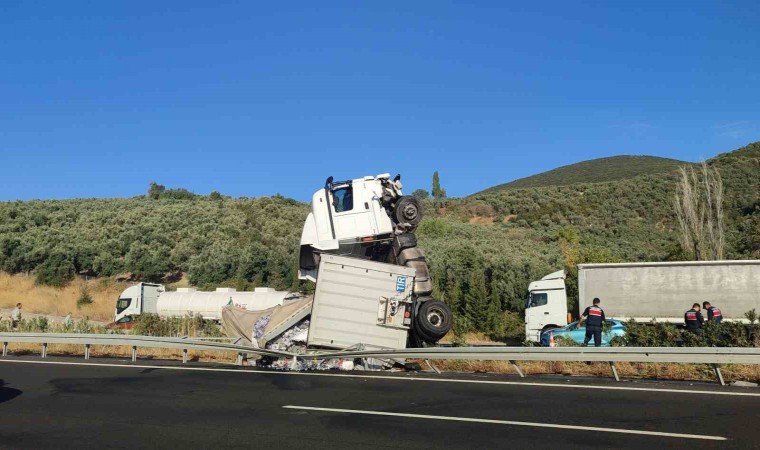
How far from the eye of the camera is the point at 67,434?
803 cm

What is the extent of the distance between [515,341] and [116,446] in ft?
72.2

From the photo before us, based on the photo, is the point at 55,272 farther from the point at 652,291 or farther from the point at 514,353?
the point at 514,353

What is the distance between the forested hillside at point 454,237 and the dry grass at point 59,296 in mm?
1288

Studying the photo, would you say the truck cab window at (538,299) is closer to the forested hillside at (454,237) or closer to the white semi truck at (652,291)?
the white semi truck at (652,291)

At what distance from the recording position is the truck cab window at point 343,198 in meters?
16.8

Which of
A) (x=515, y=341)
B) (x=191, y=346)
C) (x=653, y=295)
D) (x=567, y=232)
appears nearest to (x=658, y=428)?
(x=191, y=346)

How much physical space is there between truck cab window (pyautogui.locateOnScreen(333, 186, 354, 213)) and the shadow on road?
813cm

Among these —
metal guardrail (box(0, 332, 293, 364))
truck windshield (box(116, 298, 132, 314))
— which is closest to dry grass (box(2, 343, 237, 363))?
metal guardrail (box(0, 332, 293, 364))

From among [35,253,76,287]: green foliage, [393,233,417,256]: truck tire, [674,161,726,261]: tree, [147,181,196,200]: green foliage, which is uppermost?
[147,181,196,200]: green foliage

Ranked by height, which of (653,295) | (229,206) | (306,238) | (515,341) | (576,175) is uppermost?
(576,175)

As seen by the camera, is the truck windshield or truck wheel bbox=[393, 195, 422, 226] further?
the truck windshield

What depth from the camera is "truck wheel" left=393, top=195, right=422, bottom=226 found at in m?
16.5

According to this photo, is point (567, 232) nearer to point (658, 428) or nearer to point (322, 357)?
point (322, 357)

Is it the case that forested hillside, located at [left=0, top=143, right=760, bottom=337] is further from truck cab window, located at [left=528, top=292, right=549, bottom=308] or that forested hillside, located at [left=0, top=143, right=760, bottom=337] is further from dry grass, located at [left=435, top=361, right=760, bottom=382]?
dry grass, located at [left=435, top=361, right=760, bottom=382]
